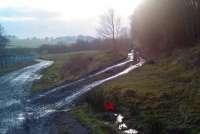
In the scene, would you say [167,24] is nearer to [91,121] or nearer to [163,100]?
[163,100]

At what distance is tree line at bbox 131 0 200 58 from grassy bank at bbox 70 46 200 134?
9.66 metres

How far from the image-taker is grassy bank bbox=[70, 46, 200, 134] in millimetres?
19828

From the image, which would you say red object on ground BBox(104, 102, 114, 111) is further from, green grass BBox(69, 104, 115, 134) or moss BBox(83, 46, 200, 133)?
green grass BBox(69, 104, 115, 134)

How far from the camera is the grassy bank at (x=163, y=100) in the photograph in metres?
19.8

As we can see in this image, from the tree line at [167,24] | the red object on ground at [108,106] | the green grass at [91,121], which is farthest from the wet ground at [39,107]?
the tree line at [167,24]

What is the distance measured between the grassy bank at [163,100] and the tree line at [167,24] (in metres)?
9.66

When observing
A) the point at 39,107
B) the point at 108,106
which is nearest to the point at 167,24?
the point at 39,107

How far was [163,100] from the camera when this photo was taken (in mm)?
24438

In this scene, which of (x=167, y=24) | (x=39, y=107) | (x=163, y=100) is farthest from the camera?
(x=167, y=24)

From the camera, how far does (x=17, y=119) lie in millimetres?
26766

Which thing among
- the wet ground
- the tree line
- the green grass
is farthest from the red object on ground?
the tree line

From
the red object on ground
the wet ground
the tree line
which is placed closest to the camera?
the wet ground

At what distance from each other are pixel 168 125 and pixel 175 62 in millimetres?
17871

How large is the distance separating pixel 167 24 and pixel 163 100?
24968 millimetres
